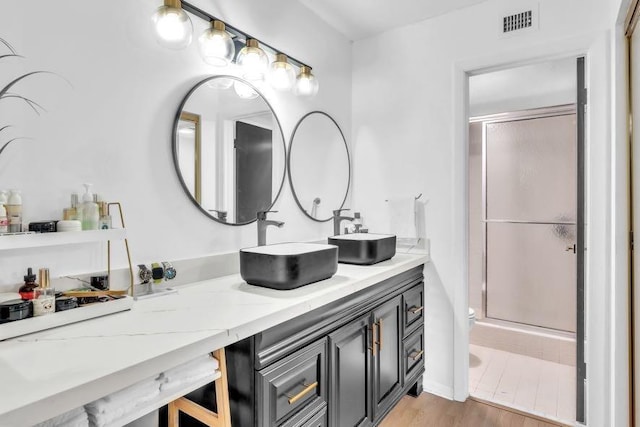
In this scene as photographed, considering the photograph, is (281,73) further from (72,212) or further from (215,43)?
(72,212)

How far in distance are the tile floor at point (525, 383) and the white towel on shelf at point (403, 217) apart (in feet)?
3.64

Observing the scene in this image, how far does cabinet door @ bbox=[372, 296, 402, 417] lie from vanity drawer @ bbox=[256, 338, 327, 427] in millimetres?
441

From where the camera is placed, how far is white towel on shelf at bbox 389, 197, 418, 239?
243cm

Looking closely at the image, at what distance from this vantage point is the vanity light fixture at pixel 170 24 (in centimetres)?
141

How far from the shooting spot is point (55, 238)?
1.11 m

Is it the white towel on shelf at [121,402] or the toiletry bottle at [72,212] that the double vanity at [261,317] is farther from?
the toiletry bottle at [72,212]

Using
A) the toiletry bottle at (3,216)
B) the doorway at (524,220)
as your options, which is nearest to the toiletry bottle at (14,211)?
the toiletry bottle at (3,216)

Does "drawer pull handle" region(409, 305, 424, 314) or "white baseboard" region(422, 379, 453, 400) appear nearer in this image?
"drawer pull handle" region(409, 305, 424, 314)

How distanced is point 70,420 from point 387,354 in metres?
1.43

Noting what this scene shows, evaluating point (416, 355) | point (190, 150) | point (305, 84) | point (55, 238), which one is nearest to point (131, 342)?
point (55, 238)

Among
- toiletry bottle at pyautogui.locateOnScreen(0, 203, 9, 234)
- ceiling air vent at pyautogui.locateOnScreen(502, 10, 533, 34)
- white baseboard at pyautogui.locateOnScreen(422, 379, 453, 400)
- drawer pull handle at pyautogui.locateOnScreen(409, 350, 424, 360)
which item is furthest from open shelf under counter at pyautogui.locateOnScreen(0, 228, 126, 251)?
ceiling air vent at pyautogui.locateOnScreen(502, 10, 533, 34)

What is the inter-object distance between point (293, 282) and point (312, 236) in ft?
3.06

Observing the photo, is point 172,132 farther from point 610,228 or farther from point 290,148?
point 610,228

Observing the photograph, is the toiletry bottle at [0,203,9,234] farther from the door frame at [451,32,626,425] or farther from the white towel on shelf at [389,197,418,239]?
the door frame at [451,32,626,425]
